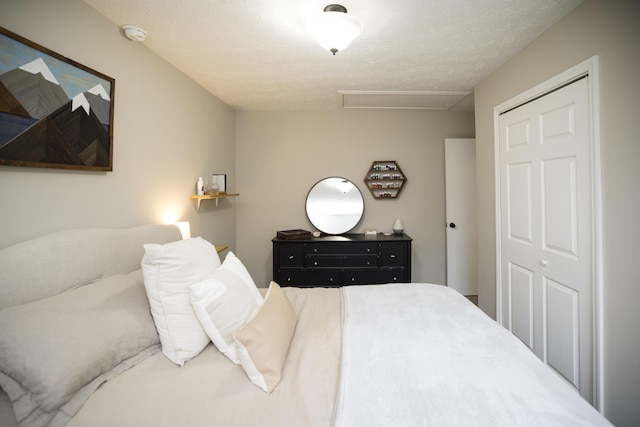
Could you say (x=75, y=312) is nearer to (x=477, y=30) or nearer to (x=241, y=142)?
(x=477, y=30)

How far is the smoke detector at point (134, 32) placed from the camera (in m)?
1.78

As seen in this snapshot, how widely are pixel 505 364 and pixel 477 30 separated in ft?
6.51

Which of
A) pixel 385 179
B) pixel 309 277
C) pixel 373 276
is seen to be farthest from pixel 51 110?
pixel 385 179

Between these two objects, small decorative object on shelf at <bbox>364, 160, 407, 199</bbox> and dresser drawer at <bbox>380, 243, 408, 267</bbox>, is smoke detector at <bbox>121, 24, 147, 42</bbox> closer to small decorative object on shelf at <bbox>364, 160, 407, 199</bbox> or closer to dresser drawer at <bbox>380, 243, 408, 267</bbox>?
small decorative object on shelf at <bbox>364, 160, 407, 199</bbox>

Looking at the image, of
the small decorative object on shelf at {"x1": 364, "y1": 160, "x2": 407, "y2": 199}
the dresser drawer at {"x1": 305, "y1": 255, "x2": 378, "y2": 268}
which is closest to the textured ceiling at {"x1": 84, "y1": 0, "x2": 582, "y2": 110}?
the small decorative object on shelf at {"x1": 364, "y1": 160, "x2": 407, "y2": 199}

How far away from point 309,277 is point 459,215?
1987 millimetres

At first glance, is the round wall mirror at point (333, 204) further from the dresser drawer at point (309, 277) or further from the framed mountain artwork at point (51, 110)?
the framed mountain artwork at point (51, 110)

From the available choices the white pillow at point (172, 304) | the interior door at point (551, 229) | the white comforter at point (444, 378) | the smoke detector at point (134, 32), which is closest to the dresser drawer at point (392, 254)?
the interior door at point (551, 229)

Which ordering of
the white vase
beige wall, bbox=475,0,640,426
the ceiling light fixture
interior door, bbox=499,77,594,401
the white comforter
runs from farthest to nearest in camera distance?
the white vase → interior door, bbox=499,77,594,401 → the ceiling light fixture → beige wall, bbox=475,0,640,426 → the white comforter

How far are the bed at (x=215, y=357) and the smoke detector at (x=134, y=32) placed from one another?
1.26 m

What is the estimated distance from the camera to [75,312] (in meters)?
1.00

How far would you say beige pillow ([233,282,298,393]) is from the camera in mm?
1002

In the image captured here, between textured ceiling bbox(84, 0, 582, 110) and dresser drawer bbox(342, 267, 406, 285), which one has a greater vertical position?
textured ceiling bbox(84, 0, 582, 110)

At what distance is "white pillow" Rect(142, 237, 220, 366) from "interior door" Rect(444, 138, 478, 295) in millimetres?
3151
